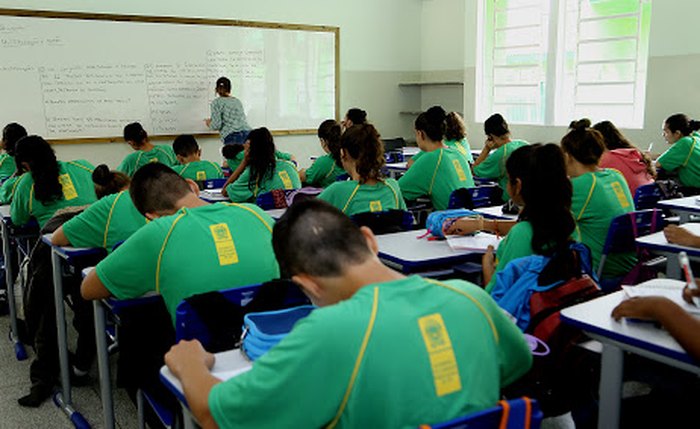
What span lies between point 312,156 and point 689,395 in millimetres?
7770

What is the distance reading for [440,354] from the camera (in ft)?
3.85

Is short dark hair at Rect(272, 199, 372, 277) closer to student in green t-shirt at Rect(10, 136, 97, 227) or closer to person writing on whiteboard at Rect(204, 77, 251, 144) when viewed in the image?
student in green t-shirt at Rect(10, 136, 97, 227)

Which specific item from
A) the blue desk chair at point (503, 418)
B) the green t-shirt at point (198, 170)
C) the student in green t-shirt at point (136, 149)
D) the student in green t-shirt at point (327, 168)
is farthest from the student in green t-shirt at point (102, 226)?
the student in green t-shirt at point (136, 149)

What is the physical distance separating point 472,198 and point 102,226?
7.77ft

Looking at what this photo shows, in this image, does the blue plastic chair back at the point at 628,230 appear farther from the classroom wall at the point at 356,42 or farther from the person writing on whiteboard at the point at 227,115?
the classroom wall at the point at 356,42

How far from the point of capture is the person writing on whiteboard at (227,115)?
26.3 ft

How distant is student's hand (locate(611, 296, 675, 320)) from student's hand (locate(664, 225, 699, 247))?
4.01ft

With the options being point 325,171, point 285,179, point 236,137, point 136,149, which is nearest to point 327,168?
point 325,171

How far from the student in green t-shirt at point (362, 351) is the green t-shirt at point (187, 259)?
0.78 meters

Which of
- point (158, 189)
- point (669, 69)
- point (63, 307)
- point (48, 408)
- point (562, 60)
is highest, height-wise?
point (562, 60)

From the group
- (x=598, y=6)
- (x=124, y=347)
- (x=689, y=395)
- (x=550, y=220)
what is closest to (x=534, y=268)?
(x=550, y=220)

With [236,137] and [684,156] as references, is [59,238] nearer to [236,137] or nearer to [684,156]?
[684,156]

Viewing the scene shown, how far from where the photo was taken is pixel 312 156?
951 centimetres

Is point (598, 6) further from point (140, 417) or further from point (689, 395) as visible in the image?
point (140, 417)
